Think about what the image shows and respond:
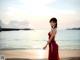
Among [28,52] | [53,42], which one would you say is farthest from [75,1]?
[28,52]

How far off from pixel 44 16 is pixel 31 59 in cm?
40

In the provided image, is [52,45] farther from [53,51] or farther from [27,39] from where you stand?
[27,39]

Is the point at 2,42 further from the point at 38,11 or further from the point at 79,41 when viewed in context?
the point at 79,41

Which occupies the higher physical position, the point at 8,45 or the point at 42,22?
the point at 42,22

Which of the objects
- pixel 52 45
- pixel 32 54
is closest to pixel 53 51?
pixel 52 45

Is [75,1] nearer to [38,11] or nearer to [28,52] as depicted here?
[38,11]

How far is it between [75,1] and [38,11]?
0.35 meters

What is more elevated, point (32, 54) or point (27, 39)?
point (27, 39)

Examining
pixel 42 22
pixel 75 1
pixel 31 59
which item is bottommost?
pixel 31 59

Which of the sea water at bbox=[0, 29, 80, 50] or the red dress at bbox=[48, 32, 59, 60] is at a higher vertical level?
the sea water at bbox=[0, 29, 80, 50]

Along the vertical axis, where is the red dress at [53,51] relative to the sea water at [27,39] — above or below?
below

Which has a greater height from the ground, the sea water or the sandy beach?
the sea water

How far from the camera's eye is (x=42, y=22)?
198 cm

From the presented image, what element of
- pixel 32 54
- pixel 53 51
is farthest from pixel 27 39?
pixel 53 51
